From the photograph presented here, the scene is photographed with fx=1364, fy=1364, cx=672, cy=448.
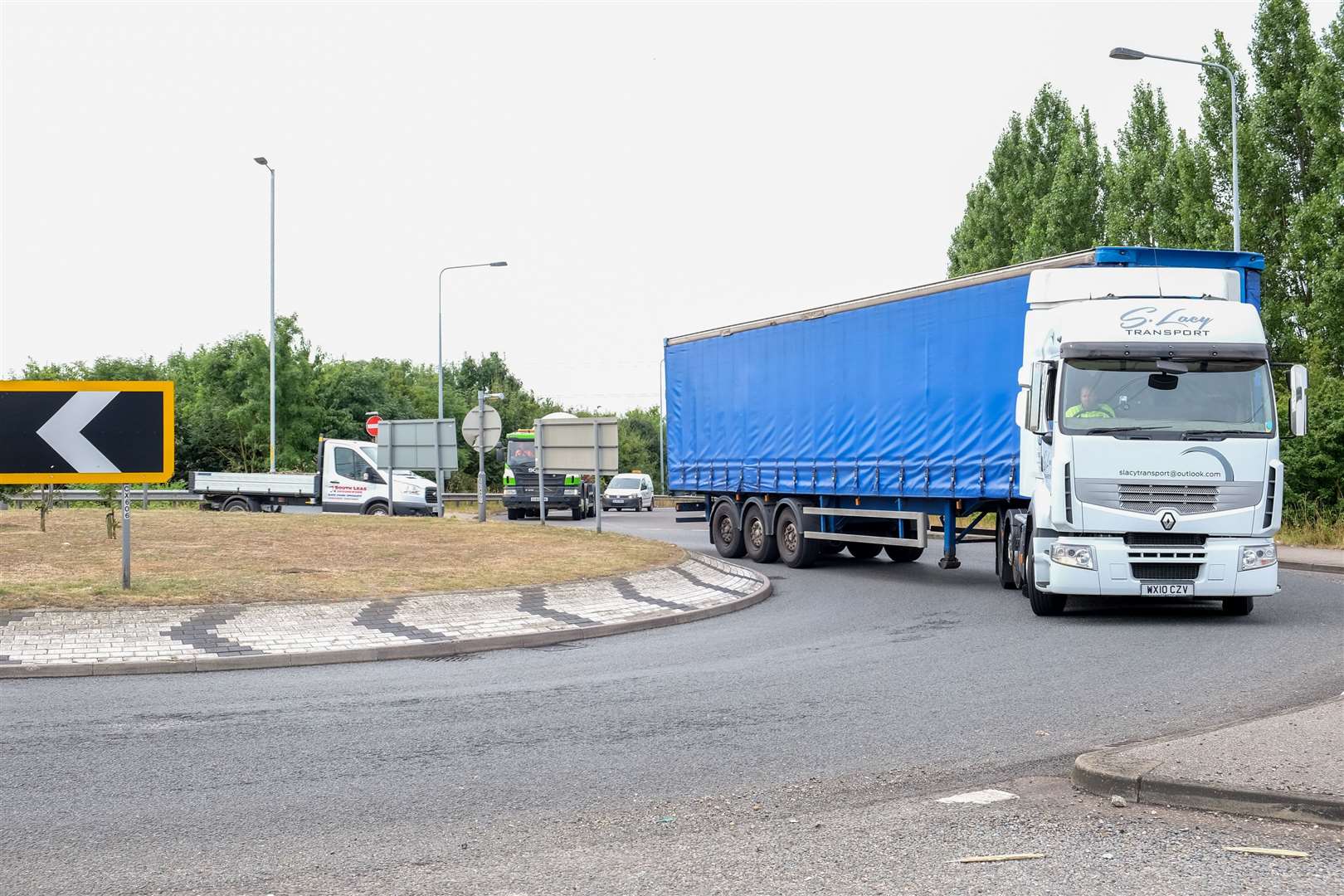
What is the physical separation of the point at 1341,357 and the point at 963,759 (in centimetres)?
2445

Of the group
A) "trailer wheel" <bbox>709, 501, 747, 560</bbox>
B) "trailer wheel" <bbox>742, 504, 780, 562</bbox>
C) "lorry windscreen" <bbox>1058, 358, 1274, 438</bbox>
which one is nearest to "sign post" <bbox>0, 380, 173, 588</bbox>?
"lorry windscreen" <bbox>1058, 358, 1274, 438</bbox>

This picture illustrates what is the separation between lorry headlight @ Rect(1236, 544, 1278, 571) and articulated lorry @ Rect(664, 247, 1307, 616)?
0.9 inches

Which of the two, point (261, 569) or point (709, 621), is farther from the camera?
point (261, 569)

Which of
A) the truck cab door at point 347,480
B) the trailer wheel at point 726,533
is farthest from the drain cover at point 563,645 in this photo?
the truck cab door at point 347,480

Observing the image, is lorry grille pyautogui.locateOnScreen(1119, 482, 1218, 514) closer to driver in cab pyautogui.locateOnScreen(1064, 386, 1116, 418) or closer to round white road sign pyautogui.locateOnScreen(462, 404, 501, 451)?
driver in cab pyautogui.locateOnScreen(1064, 386, 1116, 418)

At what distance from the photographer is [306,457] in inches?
2160

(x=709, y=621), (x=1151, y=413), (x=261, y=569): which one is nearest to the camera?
(x=1151, y=413)

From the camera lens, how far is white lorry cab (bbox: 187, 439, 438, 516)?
38.6 meters

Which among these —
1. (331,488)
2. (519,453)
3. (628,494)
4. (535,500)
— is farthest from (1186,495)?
(628,494)

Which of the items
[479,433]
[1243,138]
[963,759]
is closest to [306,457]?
[479,433]

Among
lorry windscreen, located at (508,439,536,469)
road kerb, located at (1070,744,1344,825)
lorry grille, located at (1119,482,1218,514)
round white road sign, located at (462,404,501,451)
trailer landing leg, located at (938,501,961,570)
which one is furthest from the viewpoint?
lorry windscreen, located at (508,439,536,469)

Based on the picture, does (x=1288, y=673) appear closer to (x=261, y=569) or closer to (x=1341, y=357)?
(x=261, y=569)

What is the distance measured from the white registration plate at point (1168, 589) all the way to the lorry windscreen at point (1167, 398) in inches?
55.2

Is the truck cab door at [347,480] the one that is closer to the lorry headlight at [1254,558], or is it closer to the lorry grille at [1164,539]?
the lorry grille at [1164,539]
